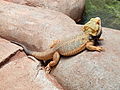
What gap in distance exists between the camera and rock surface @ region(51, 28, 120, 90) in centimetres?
417

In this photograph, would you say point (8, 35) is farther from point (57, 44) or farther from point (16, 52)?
point (57, 44)

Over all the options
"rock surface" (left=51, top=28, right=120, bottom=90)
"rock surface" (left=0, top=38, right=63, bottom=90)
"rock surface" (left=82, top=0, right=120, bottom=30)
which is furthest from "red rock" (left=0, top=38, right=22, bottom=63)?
"rock surface" (left=82, top=0, right=120, bottom=30)

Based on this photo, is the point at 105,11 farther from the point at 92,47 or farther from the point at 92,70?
the point at 92,70

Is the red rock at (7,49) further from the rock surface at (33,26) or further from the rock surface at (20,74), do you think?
the rock surface at (33,26)

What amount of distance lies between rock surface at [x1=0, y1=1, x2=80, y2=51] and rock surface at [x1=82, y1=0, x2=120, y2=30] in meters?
1.62

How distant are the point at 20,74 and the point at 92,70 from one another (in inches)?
44.5

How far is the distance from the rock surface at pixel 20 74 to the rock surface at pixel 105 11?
8.89 feet

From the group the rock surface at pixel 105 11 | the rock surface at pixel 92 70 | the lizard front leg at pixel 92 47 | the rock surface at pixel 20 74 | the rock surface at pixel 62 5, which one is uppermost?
the lizard front leg at pixel 92 47

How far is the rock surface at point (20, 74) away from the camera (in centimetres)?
444

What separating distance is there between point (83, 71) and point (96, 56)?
312mm

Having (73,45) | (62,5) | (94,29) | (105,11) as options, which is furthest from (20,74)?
(105,11)

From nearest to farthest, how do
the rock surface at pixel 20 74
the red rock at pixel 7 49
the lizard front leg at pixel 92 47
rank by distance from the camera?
the rock surface at pixel 20 74, the lizard front leg at pixel 92 47, the red rock at pixel 7 49

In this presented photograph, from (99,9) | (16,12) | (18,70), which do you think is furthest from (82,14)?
(18,70)

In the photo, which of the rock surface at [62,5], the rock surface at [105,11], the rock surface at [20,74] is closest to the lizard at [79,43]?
the rock surface at [20,74]
